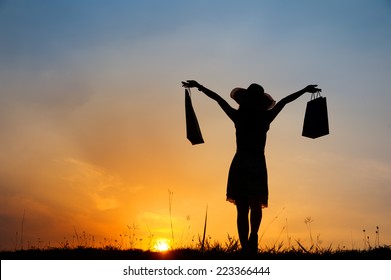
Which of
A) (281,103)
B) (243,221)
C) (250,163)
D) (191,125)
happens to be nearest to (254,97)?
(281,103)

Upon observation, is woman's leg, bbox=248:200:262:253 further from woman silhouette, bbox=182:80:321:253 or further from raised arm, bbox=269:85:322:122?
raised arm, bbox=269:85:322:122

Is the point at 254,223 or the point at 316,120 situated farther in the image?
the point at 316,120

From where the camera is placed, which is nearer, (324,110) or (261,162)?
(261,162)

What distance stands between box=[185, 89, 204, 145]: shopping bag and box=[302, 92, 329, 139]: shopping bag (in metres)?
1.87

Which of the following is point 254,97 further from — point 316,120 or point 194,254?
point 194,254

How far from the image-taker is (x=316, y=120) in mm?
10609

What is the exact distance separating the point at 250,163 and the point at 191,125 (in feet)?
5.42

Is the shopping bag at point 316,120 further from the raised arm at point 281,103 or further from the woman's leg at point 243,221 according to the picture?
the woman's leg at point 243,221

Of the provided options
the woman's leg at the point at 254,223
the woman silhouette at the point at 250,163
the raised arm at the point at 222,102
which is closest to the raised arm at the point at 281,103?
the woman silhouette at the point at 250,163
